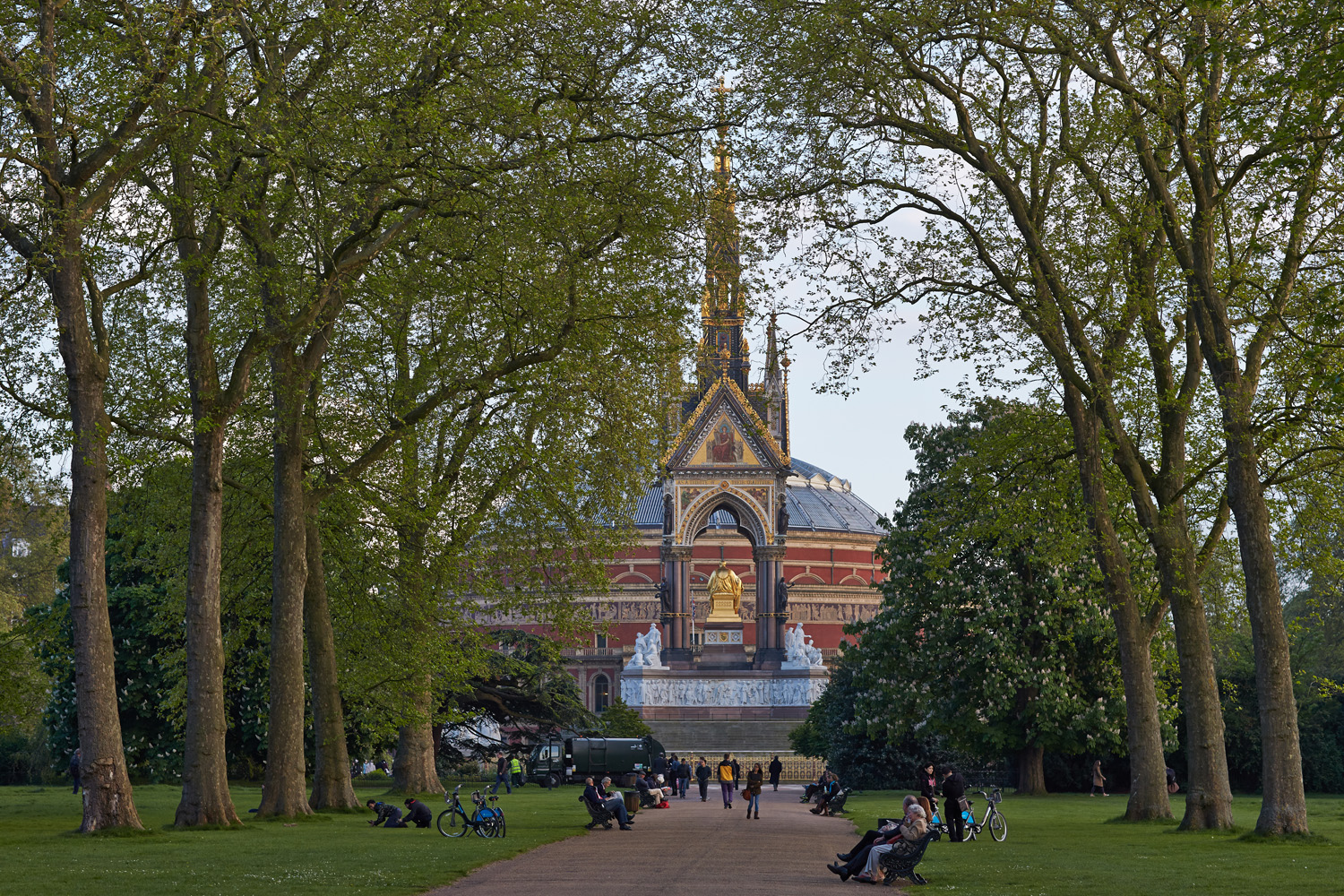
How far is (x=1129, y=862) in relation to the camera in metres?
17.7

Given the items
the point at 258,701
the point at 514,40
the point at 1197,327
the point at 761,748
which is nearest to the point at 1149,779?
the point at 1197,327

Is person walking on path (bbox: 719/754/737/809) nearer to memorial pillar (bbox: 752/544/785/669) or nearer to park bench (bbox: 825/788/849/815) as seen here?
park bench (bbox: 825/788/849/815)

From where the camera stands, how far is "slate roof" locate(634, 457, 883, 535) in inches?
3676

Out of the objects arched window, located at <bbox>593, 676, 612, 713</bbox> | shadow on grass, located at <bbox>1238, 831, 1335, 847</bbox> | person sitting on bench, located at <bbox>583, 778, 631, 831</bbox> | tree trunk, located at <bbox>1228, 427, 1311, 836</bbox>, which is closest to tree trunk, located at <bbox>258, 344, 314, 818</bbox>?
person sitting on bench, located at <bbox>583, 778, 631, 831</bbox>

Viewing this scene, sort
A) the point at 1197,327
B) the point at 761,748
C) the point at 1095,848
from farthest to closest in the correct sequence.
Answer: the point at 761,748
the point at 1197,327
the point at 1095,848

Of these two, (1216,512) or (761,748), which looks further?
(761,748)

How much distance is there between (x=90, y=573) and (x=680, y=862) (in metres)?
9.13

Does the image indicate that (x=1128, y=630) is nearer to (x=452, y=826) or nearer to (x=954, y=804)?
(x=954, y=804)

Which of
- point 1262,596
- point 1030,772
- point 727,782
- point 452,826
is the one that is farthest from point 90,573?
point 1030,772

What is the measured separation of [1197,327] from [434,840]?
547 inches

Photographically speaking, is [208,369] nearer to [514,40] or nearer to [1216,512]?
[514,40]

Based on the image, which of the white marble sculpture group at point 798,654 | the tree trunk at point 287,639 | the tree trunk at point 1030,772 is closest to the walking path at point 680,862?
the tree trunk at point 287,639

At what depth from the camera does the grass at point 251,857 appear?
14047mm

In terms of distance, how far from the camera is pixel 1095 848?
Result: 20047 mm
